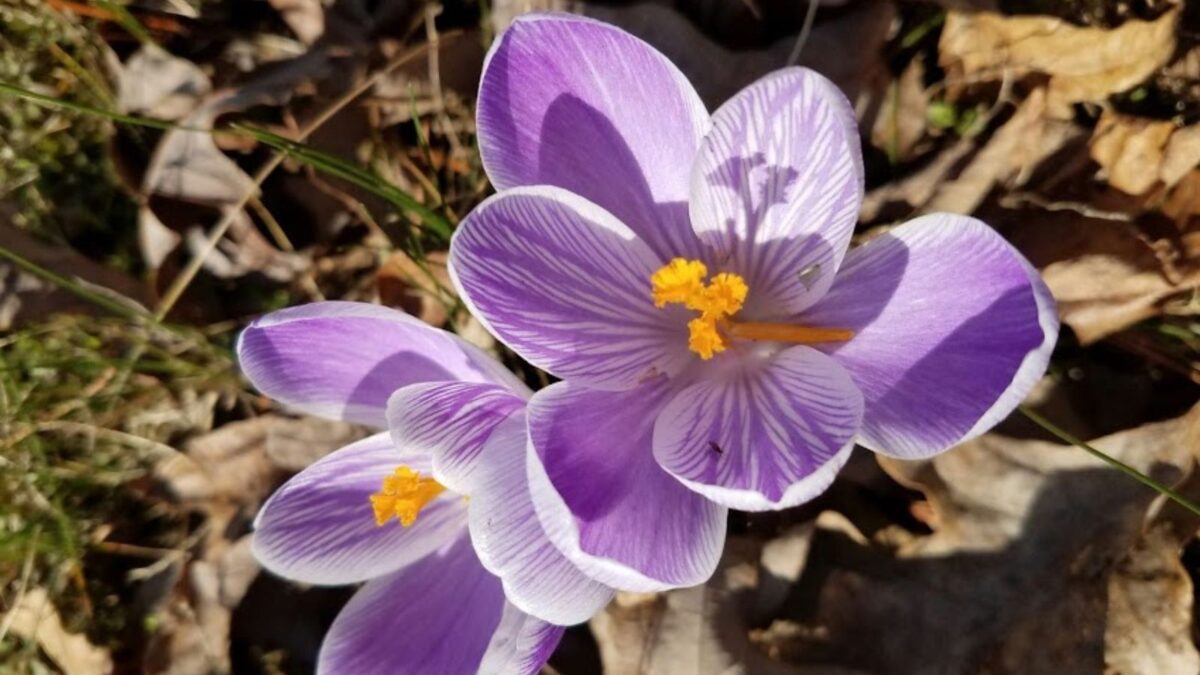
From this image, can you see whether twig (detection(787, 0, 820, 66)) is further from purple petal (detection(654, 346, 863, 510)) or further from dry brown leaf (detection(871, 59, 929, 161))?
purple petal (detection(654, 346, 863, 510))

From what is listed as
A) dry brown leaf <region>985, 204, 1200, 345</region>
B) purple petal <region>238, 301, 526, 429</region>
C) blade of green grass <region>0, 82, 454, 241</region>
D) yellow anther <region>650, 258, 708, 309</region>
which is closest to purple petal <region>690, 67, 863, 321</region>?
yellow anther <region>650, 258, 708, 309</region>

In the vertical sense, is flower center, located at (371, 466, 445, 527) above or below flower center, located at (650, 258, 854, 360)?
below

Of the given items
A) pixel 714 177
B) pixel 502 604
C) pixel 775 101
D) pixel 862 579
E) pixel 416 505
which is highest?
pixel 775 101

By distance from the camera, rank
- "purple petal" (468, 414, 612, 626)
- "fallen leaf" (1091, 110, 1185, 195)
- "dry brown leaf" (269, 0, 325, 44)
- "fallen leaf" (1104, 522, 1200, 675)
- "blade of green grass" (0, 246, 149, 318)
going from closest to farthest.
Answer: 1. "purple petal" (468, 414, 612, 626)
2. "fallen leaf" (1104, 522, 1200, 675)
3. "fallen leaf" (1091, 110, 1185, 195)
4. "blade of green grass" (0, 246, 149, 318)
5. "dry brown leaf" (269, 0, 325, 44)

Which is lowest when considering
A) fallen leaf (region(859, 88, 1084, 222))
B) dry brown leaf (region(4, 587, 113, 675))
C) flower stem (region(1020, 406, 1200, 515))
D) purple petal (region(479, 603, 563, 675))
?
dry brown leaf (region(4, 587, 113, 675))

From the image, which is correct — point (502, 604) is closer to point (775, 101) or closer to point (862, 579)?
point (862, 579)

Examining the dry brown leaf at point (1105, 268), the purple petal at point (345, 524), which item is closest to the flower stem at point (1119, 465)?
the dry brown leaf at point (1105, 268)

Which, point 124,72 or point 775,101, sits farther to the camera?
point 124,72

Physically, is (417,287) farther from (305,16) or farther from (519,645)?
(519,645)

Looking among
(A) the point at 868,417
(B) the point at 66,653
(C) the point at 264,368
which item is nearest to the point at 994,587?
(A) the point at 868,417
